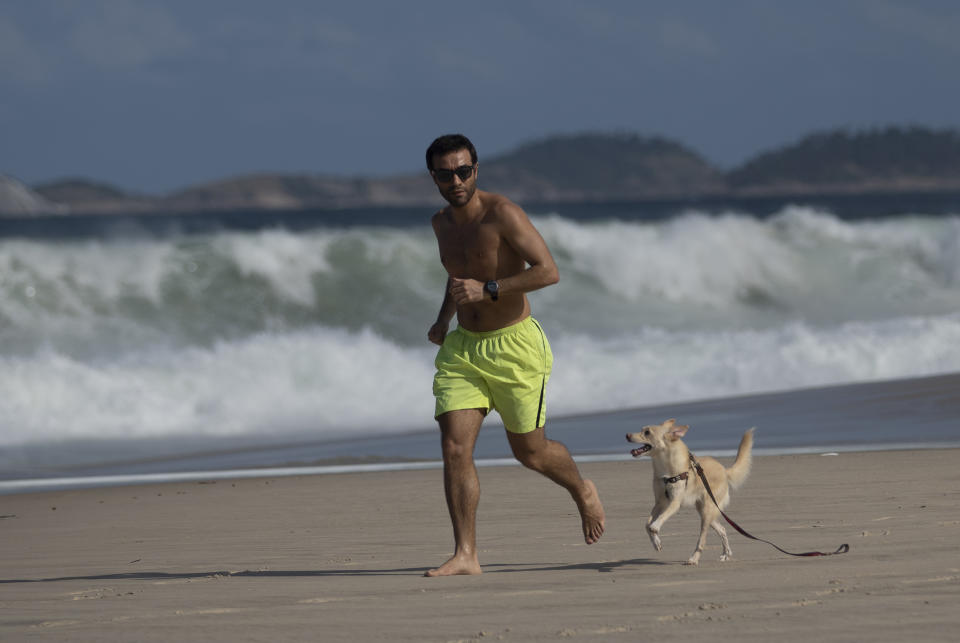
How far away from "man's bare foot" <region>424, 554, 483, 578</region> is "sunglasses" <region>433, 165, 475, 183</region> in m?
1.46

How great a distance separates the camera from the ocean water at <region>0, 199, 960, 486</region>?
13.9 metres

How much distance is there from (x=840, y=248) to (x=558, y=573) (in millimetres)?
25022

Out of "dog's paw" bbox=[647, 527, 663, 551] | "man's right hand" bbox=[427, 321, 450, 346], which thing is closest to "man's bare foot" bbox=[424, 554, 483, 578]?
"dog's paw" bbox=[647, 527, 663, 551]

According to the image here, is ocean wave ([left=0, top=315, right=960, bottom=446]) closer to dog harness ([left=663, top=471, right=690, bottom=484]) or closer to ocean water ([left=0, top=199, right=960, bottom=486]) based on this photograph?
ocean water ([left=0, top=199, right=960, bottom=486])

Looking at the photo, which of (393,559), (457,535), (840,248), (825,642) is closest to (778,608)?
(825,642)

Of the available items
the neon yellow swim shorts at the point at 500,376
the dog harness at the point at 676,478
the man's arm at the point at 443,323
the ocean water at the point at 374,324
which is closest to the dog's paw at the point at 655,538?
the dog harness at the point at 676,478

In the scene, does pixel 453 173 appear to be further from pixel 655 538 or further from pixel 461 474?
pixel 655 538

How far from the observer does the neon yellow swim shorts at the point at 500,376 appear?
543 cm

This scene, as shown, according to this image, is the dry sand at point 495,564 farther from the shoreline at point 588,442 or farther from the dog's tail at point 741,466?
the shoreline at point 588,442

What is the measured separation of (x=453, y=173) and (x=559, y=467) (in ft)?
4.16

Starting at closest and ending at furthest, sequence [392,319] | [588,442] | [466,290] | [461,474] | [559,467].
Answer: [466,290], [461,474], [559,467], [588,442], [392,319]

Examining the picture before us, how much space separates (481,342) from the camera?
17.9 feet

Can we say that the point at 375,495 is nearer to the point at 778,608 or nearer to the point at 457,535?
the point at 457,535

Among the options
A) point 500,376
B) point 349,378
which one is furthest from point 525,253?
point 349,378
